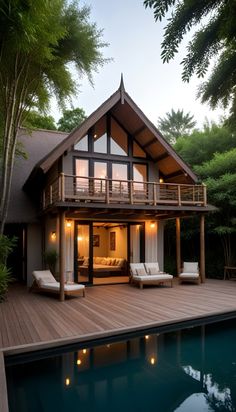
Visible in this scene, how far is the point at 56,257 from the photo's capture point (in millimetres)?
11875

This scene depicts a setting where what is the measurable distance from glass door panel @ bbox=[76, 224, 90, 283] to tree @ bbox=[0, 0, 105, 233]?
3.34 metres

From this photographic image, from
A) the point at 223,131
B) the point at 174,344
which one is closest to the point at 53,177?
the point at 174,344

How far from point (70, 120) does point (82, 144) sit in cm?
1860

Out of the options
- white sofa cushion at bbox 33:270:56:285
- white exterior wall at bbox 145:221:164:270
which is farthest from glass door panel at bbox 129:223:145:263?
white sofa cushion at bbox 33:270:56:285

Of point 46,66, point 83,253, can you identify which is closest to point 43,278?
point 83,253

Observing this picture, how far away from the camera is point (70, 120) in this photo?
29.7 metres

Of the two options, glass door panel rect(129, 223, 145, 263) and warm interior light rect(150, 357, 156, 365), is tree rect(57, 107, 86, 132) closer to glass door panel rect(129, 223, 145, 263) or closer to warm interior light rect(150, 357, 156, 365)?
glass door panel rect(129, 223, 145, 263)

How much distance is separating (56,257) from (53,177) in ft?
11.0

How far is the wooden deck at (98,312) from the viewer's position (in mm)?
5977

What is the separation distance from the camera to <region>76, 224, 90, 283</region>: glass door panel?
12.2m

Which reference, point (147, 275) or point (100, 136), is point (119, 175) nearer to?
point (100, 136)

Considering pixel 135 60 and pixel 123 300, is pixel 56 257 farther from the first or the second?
pixel 135 60

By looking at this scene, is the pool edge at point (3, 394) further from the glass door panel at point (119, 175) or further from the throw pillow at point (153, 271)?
the glass door panel at point (119, 175)

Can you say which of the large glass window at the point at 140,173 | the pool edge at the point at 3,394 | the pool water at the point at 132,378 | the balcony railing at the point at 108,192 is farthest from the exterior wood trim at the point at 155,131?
the pool edge at the point at 3,394
